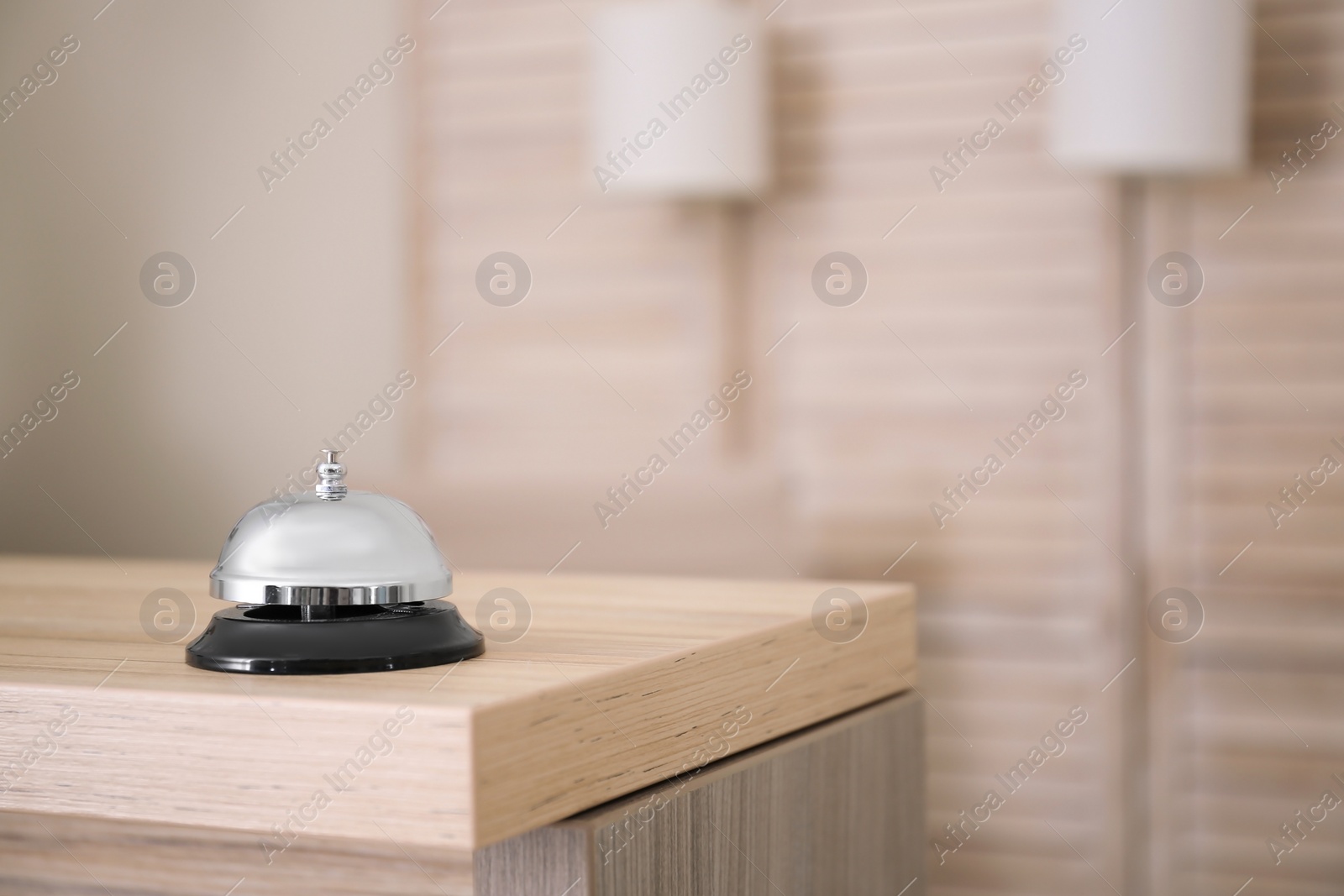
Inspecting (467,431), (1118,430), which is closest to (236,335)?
(467,431)

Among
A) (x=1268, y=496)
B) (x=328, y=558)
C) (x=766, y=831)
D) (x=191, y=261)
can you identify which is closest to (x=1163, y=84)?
(x=1268, y=496)

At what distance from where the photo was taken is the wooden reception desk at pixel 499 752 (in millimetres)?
Result: 647

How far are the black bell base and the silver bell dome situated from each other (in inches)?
0.6

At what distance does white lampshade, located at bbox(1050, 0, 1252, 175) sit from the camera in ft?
6.91

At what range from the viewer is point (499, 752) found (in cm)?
64

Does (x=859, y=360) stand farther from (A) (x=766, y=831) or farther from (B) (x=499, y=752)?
(B) (x=499, y=752)

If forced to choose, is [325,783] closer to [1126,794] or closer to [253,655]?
[253,655]

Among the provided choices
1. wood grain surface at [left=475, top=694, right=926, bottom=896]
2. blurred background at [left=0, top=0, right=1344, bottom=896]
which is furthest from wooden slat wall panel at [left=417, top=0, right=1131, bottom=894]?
wood grain surface at [left=475, top=694, right=926, bottom=896]

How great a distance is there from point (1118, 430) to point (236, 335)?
200 cm

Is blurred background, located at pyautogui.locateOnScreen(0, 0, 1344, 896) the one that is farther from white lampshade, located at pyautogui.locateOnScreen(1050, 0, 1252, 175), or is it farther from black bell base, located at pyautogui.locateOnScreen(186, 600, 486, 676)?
black bell base, located at pyautogui.locateOnScreen(186, 600, 486, 676)

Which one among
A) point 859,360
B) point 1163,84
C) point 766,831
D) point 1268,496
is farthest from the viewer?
point 859,360

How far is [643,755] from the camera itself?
2.51 ft

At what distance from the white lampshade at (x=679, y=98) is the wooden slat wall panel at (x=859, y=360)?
0.75 feet

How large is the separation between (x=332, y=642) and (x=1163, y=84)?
5.97ft
